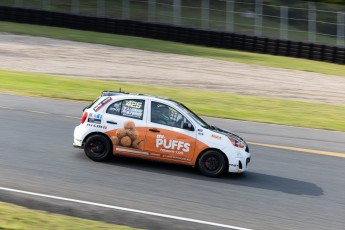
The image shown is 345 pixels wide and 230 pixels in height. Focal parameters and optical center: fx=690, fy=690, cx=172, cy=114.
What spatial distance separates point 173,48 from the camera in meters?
34.6

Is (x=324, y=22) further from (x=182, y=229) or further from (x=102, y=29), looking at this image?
(x=182, y=229)

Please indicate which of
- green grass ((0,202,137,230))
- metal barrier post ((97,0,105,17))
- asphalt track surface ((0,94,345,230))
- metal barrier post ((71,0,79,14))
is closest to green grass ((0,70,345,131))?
asphalt track surface ((0,94,345,230))

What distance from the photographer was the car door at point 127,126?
539 inches

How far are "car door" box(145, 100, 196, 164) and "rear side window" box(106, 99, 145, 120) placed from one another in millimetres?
194

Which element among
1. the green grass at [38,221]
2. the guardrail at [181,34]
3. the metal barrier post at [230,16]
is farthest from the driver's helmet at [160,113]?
the metal barrier post at [230,16]

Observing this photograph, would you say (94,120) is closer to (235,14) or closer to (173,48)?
(173,48)

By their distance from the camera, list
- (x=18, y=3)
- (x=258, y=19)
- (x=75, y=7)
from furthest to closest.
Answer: (x=18, y=3)
(x=75, y=7)
(x=258, y=19)

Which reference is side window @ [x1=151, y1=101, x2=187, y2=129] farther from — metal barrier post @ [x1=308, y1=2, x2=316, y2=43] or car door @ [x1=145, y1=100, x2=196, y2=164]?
metal barrier post @ [x1=308, y1=2, x2=316, y2=43]

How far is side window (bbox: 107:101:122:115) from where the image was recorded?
45.4ft

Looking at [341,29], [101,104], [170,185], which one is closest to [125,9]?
[341,29]

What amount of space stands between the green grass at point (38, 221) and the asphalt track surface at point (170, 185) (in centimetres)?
72

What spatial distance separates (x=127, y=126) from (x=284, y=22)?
938 inches

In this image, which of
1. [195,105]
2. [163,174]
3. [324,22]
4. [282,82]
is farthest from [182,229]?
[324,22]

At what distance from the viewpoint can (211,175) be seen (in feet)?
45.0
